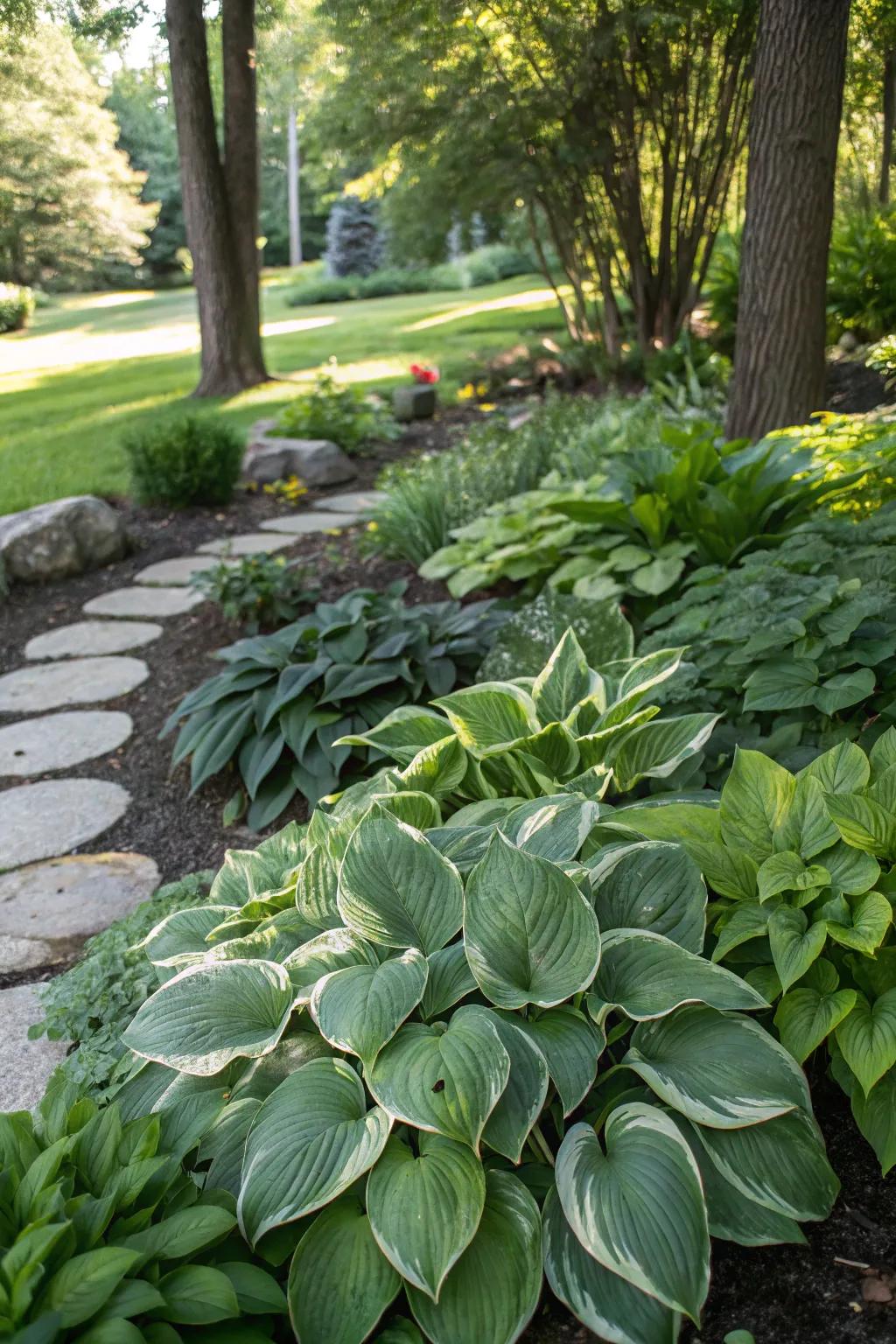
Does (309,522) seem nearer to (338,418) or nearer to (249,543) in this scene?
(249,543)

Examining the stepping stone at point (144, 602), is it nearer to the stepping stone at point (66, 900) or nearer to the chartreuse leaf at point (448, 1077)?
the stepping stone at point (66, 900)

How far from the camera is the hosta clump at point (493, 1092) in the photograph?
1.23 metres

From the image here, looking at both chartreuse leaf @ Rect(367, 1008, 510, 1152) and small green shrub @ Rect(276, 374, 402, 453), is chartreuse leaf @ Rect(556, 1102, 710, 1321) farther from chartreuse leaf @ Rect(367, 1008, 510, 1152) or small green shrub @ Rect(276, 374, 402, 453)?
small green shrub @ Rect(276, 374, 402, 453)

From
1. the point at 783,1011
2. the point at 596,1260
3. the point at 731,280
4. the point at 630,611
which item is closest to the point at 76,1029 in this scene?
the point at 596,1260

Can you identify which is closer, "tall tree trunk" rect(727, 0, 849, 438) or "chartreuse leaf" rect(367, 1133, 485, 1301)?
"chartreuse leaf" rect(367, 1133, 485, 1301)

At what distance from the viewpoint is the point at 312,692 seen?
10.0 ft

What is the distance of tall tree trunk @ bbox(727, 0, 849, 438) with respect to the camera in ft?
12.2

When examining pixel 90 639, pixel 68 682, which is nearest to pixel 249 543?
pixel 90 639

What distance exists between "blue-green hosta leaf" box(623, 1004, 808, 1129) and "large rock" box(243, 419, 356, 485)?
538cm

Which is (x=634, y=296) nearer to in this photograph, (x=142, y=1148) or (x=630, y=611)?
(x=630, y=611)

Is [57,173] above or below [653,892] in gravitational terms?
above

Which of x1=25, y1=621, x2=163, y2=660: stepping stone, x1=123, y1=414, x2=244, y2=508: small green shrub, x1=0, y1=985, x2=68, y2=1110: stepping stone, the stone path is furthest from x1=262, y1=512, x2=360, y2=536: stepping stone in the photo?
x1=0, y1=985, x2=68, y2=1110: stepping stone

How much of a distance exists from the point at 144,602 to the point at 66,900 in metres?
2.28

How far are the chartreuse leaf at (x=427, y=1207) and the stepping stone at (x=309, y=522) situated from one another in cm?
421
